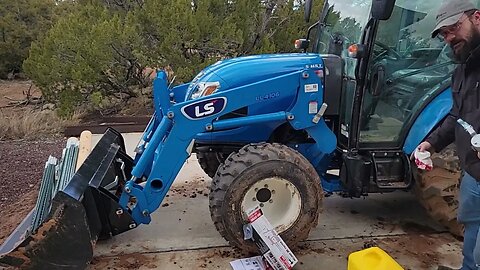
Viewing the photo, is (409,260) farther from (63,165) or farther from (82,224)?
(63,165)

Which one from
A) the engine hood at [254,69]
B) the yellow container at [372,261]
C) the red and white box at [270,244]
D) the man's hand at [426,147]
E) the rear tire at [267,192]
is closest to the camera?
the yellow container at [372,261]

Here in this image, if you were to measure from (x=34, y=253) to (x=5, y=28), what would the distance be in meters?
16.0

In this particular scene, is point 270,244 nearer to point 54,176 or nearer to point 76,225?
point 76,225

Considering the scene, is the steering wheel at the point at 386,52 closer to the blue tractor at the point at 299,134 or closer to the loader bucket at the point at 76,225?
the blue tractor at the point at 299,134

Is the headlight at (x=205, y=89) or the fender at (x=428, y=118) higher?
the headlight at (x=205, y=89)

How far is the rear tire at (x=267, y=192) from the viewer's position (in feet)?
11.1

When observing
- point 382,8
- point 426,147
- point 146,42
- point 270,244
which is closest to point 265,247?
point 270,244

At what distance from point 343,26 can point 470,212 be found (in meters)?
2.02

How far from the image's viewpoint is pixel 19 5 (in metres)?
18.1

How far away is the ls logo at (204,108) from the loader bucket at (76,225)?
Answer: 79 cm

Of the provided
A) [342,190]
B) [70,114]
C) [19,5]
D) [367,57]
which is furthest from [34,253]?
[19,5]

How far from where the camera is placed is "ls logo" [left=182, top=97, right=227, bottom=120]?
3459mm

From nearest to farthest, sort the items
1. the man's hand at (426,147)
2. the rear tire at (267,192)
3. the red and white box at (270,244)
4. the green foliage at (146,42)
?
the man's hand at (426,147) → the red and white box at (270,244) → the rear tire at (267,192) → the green foliage at (146,42)

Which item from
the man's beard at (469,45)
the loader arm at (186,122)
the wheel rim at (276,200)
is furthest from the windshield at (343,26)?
the man's beard at (469,45)
